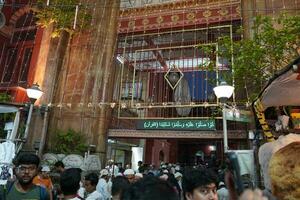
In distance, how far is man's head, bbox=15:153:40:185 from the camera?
10.3 ft

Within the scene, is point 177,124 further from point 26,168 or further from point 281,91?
point 26,168

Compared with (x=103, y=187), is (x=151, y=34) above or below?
above

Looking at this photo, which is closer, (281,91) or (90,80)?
(281,91)

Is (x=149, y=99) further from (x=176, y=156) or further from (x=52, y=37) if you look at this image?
(x=176, y=156)

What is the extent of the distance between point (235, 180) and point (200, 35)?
11.0 meters

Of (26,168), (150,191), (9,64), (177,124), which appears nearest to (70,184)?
(26,168)

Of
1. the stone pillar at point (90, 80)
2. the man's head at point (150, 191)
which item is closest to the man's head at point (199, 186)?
the man's head at point (150, 191)

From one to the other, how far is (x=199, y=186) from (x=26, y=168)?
1.88 metres

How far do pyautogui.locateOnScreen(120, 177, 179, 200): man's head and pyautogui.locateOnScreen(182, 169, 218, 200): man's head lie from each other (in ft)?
4.14

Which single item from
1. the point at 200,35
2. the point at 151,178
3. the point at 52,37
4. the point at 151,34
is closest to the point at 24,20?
the point at 52,37

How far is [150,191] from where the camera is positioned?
1.32 meters

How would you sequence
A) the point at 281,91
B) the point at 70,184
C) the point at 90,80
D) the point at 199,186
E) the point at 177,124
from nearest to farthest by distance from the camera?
1. the point at 199,186
2. the point at 70,184
3. the point at 281,91
4. the point at 177,124
5. the point at 90,80

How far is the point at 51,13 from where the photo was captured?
11375 millimetres

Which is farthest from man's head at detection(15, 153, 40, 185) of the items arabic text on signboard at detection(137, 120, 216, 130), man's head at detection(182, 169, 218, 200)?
arabic text on signboard at detection(137, 120, 216, 130)
